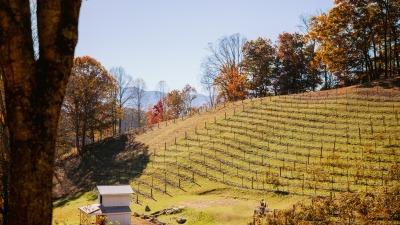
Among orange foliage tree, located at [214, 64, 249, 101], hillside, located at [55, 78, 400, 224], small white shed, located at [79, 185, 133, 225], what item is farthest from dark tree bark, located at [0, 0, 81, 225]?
orange foliage tree, located at [214, 64, 249, 101]

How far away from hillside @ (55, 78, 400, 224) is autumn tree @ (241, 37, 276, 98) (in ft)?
56.9

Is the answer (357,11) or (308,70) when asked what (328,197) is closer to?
(357,11)

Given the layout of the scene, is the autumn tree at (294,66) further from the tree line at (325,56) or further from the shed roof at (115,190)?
the shed roof at (115,190)

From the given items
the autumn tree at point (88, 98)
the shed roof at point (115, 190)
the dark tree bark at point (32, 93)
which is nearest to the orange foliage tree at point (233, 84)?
the autumn tree at point (88, 98)

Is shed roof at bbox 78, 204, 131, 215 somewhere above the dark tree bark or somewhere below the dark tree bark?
below

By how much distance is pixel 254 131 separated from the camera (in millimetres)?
50625

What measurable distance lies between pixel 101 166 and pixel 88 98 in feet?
38.1

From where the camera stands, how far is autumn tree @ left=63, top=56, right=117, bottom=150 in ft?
181

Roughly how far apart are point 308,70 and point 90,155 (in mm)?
47914

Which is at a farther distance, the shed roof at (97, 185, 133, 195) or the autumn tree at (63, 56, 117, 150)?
the autumn tree at (63, 56, 117, 150)

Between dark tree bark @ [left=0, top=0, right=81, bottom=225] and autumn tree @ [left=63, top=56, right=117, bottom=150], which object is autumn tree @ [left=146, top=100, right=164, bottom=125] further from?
dark tree bark @ [left=0, top=0, right=81, bottom=225]

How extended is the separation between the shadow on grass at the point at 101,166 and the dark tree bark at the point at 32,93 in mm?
40793

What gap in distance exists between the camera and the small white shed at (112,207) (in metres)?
30.6

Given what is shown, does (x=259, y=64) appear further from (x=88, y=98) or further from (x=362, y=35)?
(x=88, y=98)
